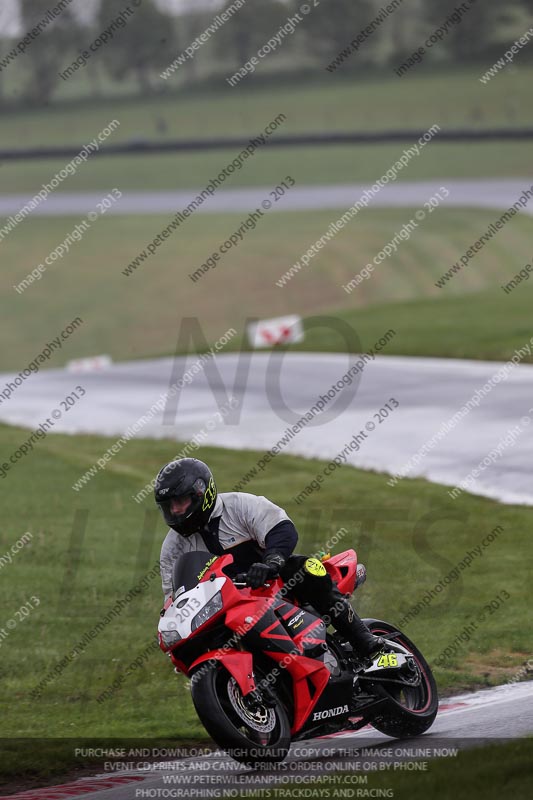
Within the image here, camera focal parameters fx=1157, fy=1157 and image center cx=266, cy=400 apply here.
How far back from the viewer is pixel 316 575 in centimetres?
750

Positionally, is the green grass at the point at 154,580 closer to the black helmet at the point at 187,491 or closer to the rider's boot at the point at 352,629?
the rider's boot at the point at 352,629

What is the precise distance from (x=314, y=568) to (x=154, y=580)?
233 inches

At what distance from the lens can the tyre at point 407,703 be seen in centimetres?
761

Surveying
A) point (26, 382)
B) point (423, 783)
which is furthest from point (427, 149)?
point (423, 783)

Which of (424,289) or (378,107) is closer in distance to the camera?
(424,289)

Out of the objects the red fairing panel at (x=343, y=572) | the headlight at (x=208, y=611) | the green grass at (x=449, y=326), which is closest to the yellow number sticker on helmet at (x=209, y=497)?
the headlight at (x=208, y=611)

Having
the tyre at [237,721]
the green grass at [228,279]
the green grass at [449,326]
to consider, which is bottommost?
the green grass at [228,279]

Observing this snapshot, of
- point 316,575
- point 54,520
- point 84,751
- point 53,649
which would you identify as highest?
point 316,575

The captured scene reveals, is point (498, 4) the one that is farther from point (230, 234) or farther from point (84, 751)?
point (84, 751)

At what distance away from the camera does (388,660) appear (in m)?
7.71

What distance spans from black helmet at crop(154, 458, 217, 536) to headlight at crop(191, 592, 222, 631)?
0.59m

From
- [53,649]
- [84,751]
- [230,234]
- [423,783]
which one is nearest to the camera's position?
[423,783]

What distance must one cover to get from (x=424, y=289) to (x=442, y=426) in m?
Answer: 26.8

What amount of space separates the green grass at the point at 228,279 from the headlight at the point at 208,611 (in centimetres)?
2711
